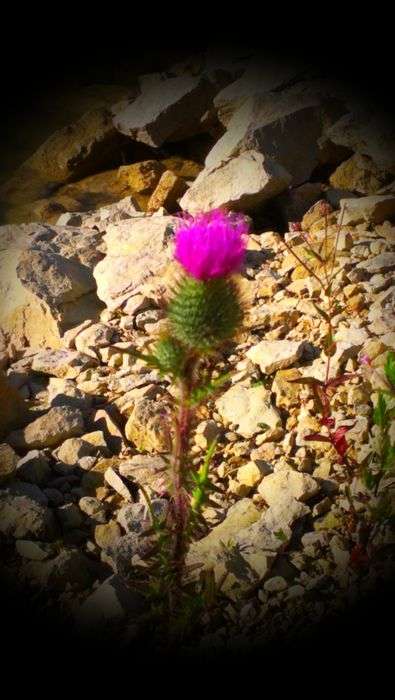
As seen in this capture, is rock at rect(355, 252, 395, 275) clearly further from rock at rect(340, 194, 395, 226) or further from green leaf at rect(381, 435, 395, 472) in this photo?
green leaf at rect(381, 435, 395, 472)

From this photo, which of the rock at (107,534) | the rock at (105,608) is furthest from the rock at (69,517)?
the rock at (105,608)

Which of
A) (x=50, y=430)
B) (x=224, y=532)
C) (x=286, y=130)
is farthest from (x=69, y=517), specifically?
(x=286, y=130)

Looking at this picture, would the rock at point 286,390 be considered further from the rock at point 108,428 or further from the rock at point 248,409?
the rock at point 108,428

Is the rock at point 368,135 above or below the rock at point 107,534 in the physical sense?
above

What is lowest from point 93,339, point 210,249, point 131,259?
point 210,249

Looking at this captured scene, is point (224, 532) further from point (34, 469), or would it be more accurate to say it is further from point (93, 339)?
point (93, 339)

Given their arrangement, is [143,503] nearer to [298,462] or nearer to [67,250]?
[298,462]
